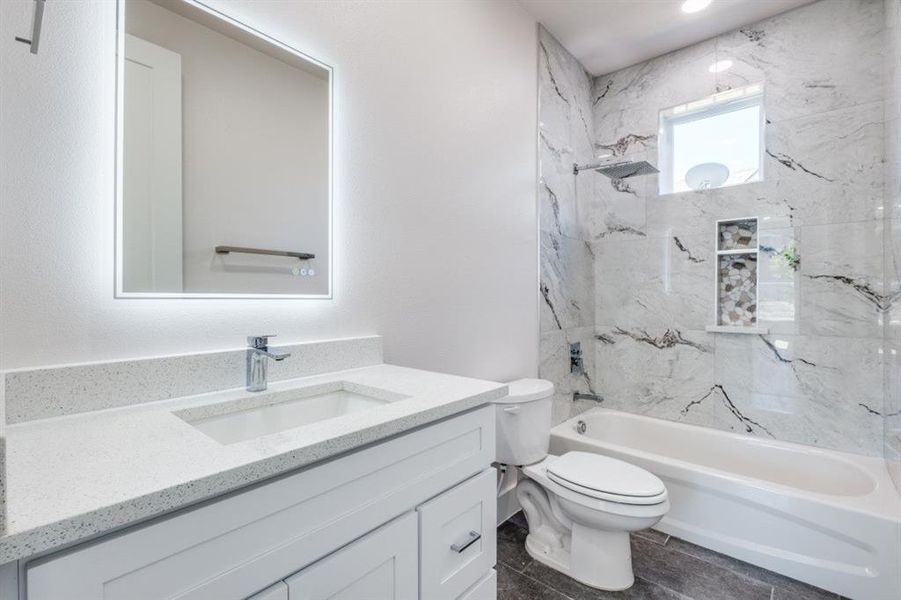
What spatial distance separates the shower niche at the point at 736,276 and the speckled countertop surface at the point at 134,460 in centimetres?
222

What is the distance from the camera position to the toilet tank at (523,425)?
6.35 feet

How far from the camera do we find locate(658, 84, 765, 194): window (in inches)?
101

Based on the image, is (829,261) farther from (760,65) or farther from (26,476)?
(26,476)

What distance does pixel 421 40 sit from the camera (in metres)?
1.78

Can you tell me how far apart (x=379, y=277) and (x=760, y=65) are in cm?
259

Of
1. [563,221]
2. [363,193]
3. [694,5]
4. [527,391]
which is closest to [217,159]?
[363,193]

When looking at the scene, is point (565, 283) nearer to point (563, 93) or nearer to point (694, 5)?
point (563, 93)

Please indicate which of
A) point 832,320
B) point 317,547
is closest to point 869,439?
point 832,320

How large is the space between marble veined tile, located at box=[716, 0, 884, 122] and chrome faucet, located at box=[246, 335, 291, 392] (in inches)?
115

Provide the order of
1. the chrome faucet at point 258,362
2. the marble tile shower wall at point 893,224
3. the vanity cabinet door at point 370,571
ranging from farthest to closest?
the marble tile shower wall at point 893,224, the chrome faucet at point 258,362, the vanity cabinet door at point 370,571

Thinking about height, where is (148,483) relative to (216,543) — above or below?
above

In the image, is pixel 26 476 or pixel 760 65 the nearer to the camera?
pixel 26 476

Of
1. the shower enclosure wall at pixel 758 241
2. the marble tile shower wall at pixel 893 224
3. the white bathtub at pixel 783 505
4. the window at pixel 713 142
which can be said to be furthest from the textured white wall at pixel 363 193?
the marble tile shower wall at pixel 893 224

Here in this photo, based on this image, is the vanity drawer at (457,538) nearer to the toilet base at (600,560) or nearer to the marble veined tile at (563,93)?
the toilet base at (600,560)
